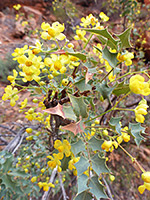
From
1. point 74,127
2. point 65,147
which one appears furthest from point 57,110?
point 65,147

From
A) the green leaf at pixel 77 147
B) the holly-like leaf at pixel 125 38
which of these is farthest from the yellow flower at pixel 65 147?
the holly-like leaf at pixel 125 38

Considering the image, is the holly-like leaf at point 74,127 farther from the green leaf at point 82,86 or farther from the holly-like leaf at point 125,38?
the holly-like leaf at point 125,38

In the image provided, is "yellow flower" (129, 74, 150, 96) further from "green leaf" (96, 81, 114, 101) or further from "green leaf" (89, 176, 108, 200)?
"green leaf" (89, 176, 108, 200)

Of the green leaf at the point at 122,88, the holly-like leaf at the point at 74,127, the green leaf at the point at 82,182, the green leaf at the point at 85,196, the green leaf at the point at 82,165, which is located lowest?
the green leaf at the point at 85,196

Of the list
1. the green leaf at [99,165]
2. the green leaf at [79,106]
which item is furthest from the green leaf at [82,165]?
the green leaf at [79,106]

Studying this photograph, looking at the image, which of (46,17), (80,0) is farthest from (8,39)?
(80,0)

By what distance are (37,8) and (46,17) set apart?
0.40 metres

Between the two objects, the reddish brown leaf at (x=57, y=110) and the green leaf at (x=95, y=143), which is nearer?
the reddish brown leaf at (x=57, y=110)

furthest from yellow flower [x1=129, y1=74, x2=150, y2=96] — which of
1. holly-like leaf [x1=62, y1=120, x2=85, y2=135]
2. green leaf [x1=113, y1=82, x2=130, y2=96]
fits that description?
holly-like leaf [x1=62, y1=120, x2=85, y2=135]

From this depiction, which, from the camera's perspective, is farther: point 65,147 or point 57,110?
point 65,147

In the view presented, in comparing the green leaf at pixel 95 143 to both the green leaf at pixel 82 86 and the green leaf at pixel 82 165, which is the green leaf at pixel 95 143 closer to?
the green leaf at pixel 82 165

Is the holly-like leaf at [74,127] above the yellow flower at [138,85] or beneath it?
beneath

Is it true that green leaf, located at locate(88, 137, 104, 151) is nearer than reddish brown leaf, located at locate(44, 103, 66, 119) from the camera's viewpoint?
No

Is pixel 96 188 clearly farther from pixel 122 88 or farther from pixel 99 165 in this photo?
pixel 122 88
